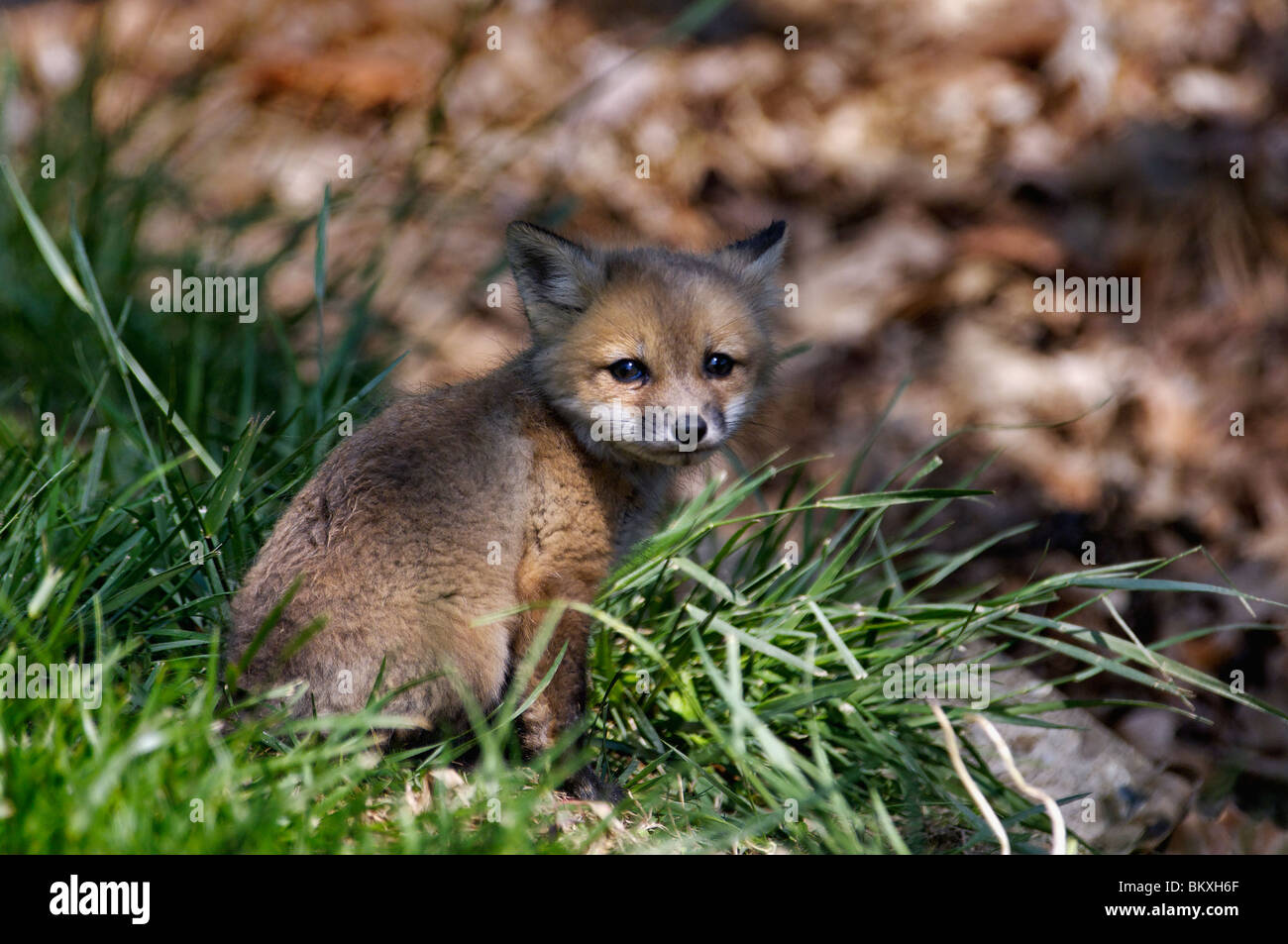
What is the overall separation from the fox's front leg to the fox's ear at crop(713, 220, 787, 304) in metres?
1.39

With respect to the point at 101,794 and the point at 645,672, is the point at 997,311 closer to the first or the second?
the point at 645,672

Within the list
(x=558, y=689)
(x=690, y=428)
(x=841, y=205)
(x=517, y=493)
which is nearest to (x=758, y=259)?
(x=690, y=428)

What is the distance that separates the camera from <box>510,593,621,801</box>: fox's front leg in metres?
3.33

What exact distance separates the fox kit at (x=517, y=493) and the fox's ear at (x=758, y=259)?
0.29 feet

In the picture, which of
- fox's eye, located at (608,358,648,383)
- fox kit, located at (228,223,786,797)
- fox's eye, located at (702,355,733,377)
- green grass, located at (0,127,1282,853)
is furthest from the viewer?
fox's eye, located at (702,355,733,377)

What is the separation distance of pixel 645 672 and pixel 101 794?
180 cm

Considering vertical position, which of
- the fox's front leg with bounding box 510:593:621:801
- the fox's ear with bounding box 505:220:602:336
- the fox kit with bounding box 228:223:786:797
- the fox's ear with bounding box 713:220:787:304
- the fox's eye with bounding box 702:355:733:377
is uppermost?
the fox's ear with bounding box 713:220:787:304

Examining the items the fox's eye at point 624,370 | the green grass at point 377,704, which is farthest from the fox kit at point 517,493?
the green grass at point 377,704

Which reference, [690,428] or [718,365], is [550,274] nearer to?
[718,365]

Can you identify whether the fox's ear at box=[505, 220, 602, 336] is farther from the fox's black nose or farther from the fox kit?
the fox's black nose

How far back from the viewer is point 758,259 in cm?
406

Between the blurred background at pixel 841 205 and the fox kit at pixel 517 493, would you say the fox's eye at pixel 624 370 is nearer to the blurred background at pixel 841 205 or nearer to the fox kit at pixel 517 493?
the fox kit at pixel 517 493

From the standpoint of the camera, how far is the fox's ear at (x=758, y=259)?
403 centimetres

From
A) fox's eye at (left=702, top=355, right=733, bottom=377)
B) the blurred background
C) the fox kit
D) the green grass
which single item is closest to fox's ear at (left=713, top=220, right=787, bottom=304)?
the fox kit
